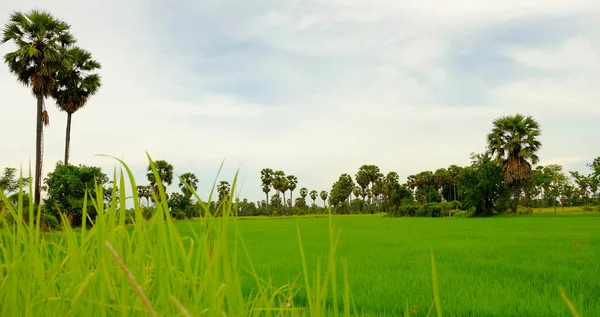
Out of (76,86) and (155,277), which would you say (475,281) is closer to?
(155,277)

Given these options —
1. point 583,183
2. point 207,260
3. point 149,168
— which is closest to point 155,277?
point 207,260

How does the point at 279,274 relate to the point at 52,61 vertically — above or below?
below

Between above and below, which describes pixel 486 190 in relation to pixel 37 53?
below

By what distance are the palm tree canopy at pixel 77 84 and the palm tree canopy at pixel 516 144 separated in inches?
1330

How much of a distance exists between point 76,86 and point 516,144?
3604cm

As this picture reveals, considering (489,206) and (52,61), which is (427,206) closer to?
(489,206)

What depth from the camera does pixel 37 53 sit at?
22203 millimetres

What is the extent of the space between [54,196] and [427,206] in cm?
3901

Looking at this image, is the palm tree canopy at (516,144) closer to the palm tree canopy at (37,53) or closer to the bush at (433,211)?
the bush at (433,211)

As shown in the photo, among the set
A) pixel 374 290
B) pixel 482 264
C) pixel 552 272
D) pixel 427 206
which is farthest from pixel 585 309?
pixel 427 206

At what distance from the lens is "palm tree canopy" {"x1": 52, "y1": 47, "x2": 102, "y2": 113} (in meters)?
26.8

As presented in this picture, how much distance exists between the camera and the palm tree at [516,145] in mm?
38625

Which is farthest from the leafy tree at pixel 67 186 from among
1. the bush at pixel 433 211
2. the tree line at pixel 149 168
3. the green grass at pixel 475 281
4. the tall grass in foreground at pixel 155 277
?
the bush at pixel 433 211

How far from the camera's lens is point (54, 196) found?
23.8m
